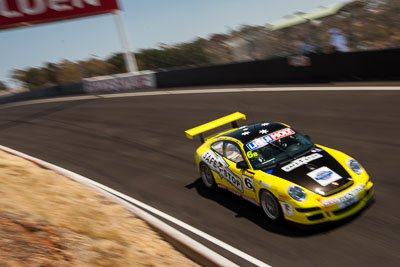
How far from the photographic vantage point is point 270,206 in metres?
7.32

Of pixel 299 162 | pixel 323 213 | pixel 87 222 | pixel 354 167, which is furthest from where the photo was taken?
pixel 299 162

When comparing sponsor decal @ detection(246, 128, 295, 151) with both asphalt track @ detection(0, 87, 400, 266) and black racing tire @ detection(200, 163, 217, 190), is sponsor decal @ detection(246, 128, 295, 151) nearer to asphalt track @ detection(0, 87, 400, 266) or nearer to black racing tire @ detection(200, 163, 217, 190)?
asphalt track @ detection(0, 87, 400, 266)

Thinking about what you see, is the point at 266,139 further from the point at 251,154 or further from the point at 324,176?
the point at 324,176

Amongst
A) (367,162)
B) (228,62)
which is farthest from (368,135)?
(228,62)

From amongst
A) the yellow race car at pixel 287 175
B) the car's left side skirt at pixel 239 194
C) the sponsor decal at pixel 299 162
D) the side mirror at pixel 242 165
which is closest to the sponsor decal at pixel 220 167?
the yellow race car at pixel 287 175

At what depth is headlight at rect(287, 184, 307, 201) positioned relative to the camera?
264 inches

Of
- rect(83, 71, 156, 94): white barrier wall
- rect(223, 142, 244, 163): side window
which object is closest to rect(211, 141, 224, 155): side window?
rect(223, 142, 244, 163): side window

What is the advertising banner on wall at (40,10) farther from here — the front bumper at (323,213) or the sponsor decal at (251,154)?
the front bumper at (323,213)

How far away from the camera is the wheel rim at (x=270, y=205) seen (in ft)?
23.4

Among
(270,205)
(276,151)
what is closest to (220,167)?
(276,151)

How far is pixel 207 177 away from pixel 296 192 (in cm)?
293

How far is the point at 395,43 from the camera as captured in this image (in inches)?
572

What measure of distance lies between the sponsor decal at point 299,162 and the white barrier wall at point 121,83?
63.0 ft

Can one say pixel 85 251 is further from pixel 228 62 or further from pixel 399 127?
pixel 228 62
